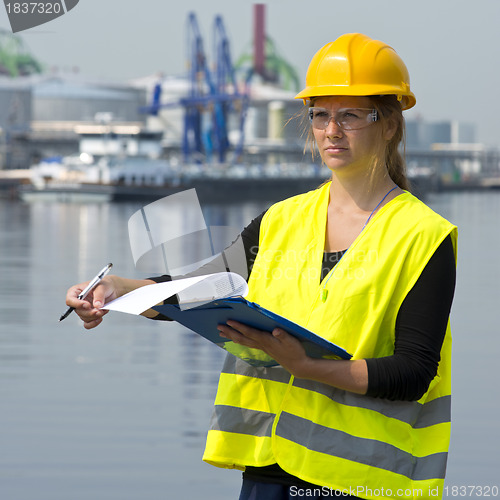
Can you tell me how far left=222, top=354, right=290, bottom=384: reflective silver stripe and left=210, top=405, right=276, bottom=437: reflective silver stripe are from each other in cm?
4

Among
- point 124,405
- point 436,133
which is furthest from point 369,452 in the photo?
point 436,133

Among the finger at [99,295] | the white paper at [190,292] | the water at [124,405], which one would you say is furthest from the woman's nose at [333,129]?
the water at [124,405]

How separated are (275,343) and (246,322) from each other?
1.6 inches

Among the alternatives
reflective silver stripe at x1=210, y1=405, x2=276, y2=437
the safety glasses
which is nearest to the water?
reflective silver stripe at x1=210, y1=405, x2=276, y2=437

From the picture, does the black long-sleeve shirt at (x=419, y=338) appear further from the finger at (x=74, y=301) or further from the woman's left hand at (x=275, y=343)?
the finger at (x=74, y=301)

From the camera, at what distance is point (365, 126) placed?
3.95 ft

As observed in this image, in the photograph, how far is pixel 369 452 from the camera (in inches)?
44.7

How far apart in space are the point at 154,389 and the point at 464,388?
145 centimetres

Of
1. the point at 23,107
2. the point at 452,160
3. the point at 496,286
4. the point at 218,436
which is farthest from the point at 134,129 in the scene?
the point at 452,160

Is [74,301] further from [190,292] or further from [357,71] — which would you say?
[357,71]

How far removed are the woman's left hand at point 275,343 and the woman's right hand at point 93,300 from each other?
0.18 metres

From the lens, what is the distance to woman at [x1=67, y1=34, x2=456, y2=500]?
1122mm

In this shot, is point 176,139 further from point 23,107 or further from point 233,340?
point 233,340

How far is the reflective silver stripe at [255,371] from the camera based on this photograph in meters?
1.21
